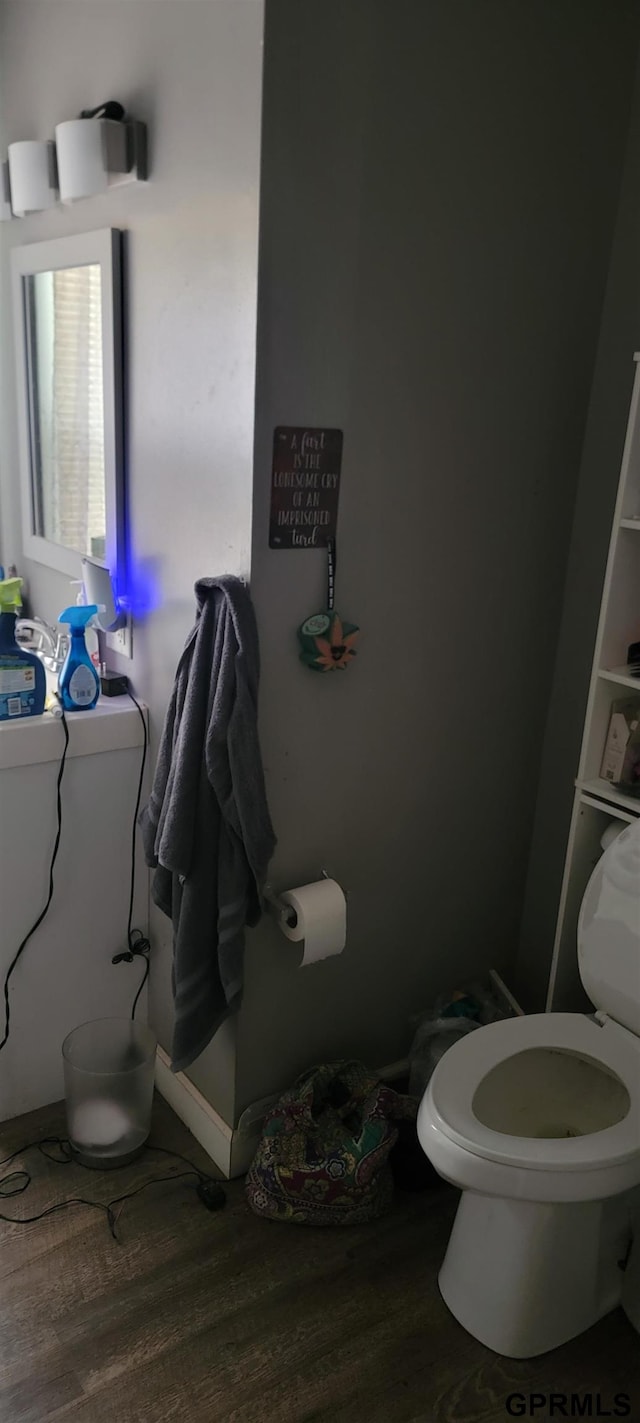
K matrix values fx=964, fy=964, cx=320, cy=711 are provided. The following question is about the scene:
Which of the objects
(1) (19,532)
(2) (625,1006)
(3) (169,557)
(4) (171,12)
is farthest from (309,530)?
(1) (19,532)

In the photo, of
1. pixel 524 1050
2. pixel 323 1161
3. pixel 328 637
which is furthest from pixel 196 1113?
pixel 328 637

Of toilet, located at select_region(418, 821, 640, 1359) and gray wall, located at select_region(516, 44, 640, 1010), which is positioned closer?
toilet, located at select_region(418, 821, 640, 1359)

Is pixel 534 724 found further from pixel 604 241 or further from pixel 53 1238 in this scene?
pixel 53 1238

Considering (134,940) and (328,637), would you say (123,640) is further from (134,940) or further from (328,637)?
(134,940)

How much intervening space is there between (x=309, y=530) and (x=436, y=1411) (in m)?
1.52

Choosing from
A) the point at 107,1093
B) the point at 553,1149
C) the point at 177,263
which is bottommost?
the point at 107,1093

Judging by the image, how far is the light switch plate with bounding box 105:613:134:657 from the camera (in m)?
2.16

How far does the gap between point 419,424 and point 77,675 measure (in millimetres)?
878

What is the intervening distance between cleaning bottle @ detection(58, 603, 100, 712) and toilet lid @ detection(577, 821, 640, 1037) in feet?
3.65

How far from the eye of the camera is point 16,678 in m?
1.98

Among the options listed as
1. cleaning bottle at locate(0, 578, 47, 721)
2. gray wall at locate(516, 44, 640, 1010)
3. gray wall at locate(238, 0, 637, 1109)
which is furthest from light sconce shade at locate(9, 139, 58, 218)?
gray wall at locate(516, 44, 640, 1010)

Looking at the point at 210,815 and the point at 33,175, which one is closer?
the point at 210,815

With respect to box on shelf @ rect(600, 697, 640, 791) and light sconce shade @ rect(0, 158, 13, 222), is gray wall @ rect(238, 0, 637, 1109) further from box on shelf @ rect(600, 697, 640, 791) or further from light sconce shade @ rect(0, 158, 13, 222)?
light sconce shade @ rect(0, 158, 13, 222)

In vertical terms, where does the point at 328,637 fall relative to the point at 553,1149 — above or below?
above
